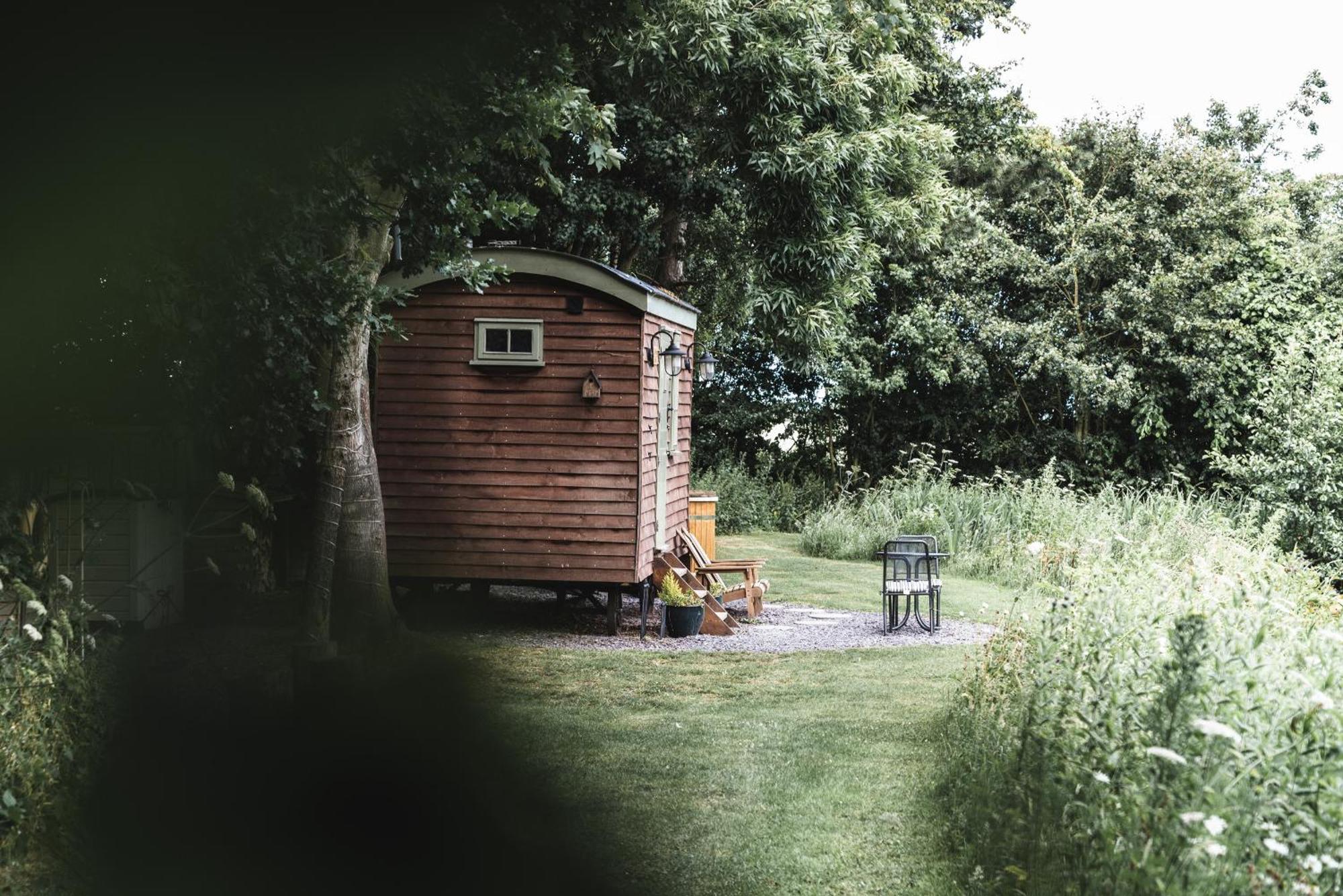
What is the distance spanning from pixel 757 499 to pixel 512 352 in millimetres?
9512

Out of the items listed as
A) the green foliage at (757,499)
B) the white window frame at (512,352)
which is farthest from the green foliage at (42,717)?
the green foliage at (757,499)

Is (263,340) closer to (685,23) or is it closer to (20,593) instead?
(20,593)

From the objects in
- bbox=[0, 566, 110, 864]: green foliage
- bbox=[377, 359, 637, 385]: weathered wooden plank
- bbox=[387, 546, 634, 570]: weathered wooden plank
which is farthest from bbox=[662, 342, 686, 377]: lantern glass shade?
bbox=[0, 566, 110, 864]: green foliage

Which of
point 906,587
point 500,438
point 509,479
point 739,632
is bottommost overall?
point 739,632

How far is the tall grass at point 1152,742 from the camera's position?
10.6ft

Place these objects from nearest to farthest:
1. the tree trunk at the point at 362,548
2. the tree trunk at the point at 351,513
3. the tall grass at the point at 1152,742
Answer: the tall grass at the point at 1152,742, the tree trunk at the point at 351,513, the tree trunk at the point at 362,548

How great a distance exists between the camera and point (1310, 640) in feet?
15.1

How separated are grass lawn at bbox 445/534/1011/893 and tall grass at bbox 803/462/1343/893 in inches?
12.5

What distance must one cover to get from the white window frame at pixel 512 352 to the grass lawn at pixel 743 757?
2225 millimetres

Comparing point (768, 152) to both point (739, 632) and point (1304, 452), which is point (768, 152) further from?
point (1304, 452)

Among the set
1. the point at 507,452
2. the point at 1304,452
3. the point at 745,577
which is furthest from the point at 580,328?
the point at 1304,452

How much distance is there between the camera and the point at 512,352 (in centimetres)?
988

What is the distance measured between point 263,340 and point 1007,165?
1514 cm

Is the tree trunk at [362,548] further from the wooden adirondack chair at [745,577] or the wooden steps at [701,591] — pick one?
the wooden adirondack chair at [745,577]
